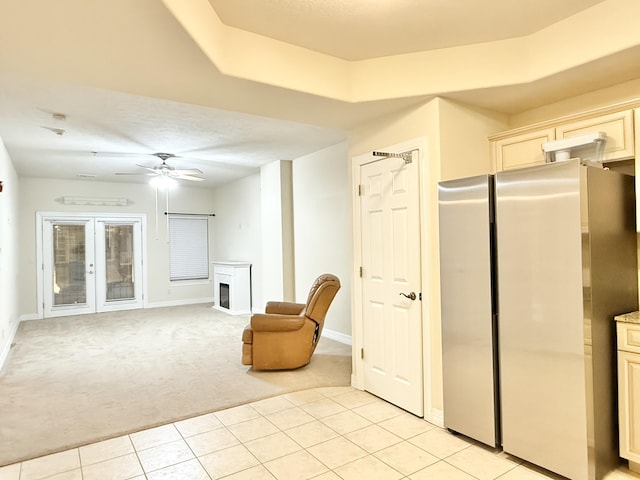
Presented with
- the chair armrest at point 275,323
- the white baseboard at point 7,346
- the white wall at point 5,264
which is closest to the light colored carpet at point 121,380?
the white baseboard at point 7,346

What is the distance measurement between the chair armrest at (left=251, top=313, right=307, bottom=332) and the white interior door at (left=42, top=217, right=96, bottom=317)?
17.9 feet

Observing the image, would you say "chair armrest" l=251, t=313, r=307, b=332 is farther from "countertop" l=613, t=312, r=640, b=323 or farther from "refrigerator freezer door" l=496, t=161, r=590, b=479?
"countertop" l=613, t=312, r=640, b=323

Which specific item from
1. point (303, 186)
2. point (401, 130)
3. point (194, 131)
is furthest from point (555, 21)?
point (303, 186)

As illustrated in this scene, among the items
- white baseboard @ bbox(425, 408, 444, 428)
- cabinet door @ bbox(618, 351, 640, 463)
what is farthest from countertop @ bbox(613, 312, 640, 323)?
white baseboard @ bbox(425, 408, 444, 428)

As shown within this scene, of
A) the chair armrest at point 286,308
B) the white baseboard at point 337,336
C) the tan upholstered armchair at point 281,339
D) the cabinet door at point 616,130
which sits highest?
the cabinet door at point 616,130

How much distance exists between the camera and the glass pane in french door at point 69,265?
771 cm

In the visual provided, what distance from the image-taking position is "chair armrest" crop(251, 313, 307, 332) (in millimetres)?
4133

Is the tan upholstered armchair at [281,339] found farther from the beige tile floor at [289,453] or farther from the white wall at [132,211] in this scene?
the white wall at [132,211]

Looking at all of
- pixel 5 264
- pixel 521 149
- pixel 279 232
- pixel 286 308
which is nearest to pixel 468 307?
pixel 521 149

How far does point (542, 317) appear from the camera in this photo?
91.3 inches

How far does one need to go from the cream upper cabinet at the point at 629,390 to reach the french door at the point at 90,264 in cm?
832

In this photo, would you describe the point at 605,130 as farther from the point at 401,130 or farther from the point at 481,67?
the point at 401,130

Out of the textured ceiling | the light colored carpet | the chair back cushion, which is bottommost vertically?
the light colored carpet

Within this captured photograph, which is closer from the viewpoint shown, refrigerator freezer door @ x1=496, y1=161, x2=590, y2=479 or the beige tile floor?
refrigerator freezer door @ x1=496, y1=161, x2=590, y2=479
